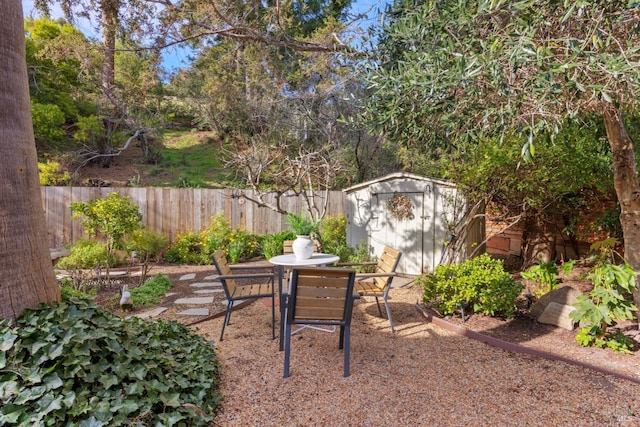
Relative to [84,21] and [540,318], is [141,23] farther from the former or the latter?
[540,318]

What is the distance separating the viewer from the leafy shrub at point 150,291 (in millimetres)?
4472

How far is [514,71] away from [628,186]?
2.05 meters

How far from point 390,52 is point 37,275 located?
3224 millimetres

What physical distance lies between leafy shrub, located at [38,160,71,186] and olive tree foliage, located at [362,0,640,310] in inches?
402

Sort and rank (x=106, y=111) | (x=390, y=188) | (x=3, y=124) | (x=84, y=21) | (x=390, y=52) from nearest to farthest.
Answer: (x=3, y=124) < (x=390, y=52) < (x=84, y=21) < (x=390, y=188) < (x=106, y=111)

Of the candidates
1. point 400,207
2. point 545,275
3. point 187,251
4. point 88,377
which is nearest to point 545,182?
point 545,275

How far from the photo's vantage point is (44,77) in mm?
11570

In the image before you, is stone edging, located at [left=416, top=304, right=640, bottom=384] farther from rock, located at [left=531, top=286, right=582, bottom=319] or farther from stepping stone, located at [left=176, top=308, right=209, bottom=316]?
stepping stone, located at [left=176, top=308, right=209, bottom=316]

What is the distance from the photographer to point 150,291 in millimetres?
4832

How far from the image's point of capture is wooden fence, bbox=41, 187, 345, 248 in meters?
7.18

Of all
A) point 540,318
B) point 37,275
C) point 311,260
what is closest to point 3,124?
point 37,275

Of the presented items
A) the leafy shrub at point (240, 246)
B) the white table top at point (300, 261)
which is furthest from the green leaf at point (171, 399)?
the leafy shrub at point (240, 246)

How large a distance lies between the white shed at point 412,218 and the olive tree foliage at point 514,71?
292cm

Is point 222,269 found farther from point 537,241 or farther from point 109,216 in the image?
point 537,241
